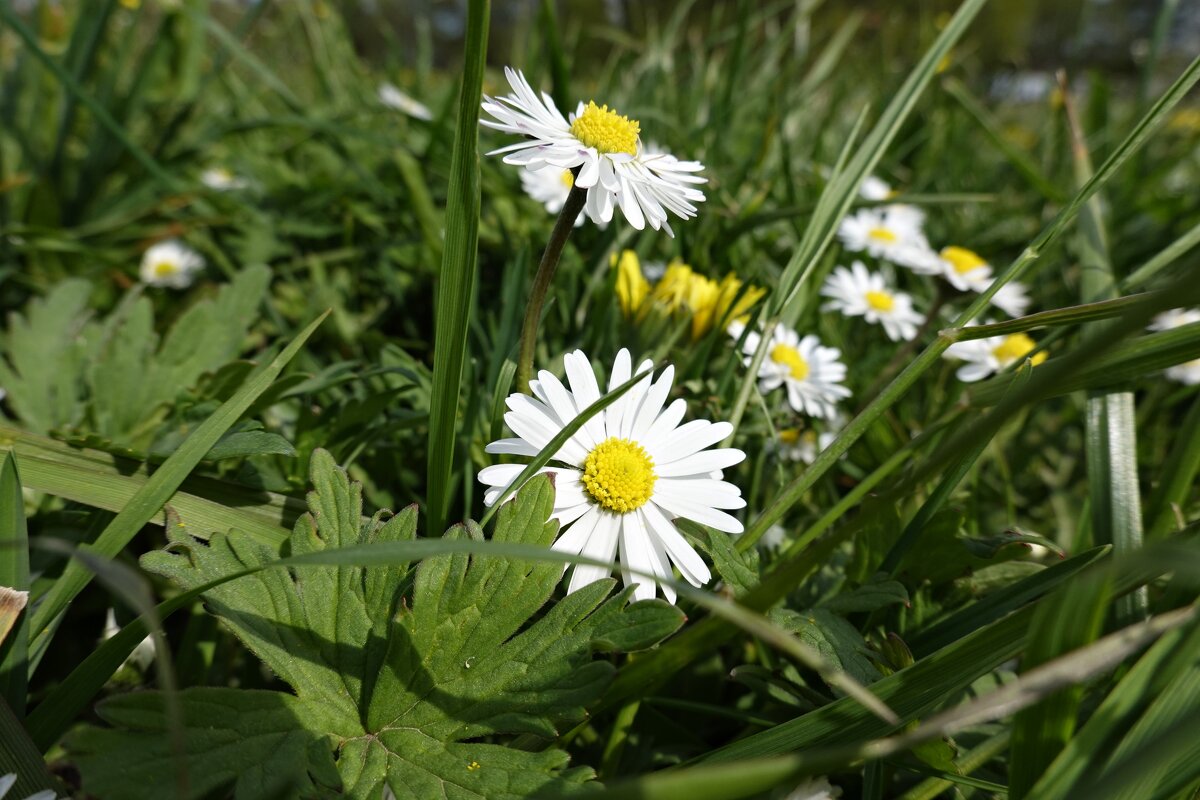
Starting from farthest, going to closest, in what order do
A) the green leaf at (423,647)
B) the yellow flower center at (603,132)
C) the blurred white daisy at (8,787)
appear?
the yellow flower center at (603,132), the green leaf at (423,647), the blurred white daisy at (8,787)

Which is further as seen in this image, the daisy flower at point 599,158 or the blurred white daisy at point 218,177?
the blurred white daisy at point 218,177

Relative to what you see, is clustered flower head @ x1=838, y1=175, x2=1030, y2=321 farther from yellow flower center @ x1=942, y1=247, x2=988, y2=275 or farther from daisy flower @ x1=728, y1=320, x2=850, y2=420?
daisy flower @ x1=728, y1=320, x2=850, y2=420

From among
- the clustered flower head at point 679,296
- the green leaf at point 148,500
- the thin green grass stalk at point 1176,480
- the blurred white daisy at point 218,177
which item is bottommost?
the green leaf at point 148,500

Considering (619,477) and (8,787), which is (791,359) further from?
(8,787)

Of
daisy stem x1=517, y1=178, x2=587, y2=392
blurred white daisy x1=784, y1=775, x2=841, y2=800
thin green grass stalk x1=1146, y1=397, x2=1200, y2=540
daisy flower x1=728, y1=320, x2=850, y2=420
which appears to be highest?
daisy flower x1=728, y1=320, x2=850, y2=420

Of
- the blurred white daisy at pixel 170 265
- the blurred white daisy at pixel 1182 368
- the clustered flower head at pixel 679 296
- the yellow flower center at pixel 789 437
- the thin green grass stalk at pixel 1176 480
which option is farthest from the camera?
the blurred white daisy at pixel 170 265

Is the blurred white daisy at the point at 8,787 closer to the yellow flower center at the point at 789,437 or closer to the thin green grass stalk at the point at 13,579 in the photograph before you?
the thin green grass stalk at the point at 13,579

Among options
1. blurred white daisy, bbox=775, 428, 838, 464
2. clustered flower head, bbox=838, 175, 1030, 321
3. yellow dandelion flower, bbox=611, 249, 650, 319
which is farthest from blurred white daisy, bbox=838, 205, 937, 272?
yellow dandelion flower, bbox=611, 249, 650, 319

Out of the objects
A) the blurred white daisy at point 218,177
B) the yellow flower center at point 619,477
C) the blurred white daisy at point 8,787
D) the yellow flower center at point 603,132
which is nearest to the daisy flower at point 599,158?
the yellow flower center at point 603,132

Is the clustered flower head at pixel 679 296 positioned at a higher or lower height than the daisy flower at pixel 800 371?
higher
